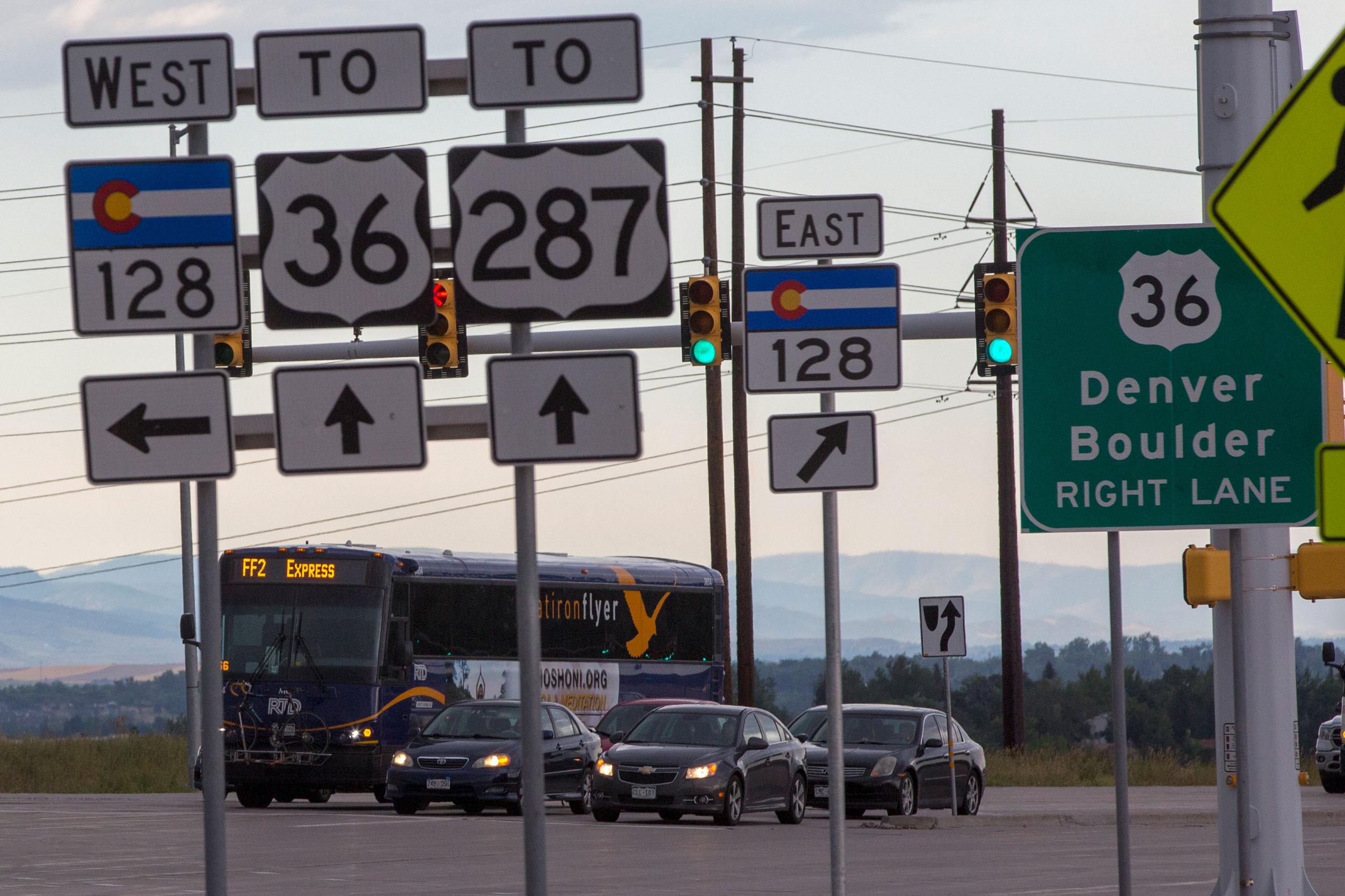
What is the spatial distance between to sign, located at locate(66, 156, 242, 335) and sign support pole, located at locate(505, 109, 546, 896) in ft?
4.30

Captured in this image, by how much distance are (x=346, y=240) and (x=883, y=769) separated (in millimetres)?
20498

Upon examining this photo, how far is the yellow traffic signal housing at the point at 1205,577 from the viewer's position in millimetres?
10445

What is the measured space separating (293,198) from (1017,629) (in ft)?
115

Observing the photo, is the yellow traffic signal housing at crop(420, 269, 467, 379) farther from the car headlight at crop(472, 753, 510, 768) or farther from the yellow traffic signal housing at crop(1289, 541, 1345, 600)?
the yellow traffic signal housing at crop(1289, 541, 1345, 600)

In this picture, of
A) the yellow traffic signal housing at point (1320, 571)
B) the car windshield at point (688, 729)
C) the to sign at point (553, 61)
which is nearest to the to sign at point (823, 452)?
the yellow traffic signal housing at point (1320, 571)

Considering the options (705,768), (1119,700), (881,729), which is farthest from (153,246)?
(881,729)

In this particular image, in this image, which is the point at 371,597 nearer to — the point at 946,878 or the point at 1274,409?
the point at 946,878

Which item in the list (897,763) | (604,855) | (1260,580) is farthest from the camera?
(897,763)

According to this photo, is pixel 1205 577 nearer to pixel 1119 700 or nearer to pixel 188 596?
pixel 1119 700

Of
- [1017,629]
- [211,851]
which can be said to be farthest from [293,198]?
[1017,629]

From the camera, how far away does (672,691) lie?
122 ft

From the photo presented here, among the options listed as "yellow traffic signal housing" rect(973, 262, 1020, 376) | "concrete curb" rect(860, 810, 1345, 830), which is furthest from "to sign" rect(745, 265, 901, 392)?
"concrete curb" rect(860, 810, 1345, 830)

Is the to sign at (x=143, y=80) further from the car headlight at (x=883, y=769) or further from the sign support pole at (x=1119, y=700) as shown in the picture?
the car headlight at (x=883, y=769)

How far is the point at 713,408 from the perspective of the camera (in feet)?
132
